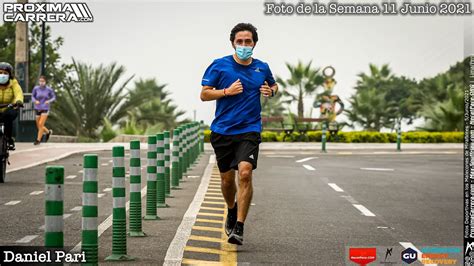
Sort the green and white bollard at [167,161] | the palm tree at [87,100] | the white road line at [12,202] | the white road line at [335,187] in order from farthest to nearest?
the palm tree at [87,100]
the white road line at [335,187]
the green and white bollard at [167,161]
the white road line at [12,202]

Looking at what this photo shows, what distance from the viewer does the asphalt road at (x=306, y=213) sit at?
34.2ft

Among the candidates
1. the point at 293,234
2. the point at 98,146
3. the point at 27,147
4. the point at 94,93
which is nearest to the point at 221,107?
the point at 293,234

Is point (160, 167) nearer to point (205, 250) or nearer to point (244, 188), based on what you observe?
point (244, 188)

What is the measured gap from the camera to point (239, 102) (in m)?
10.5

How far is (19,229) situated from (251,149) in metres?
2.90

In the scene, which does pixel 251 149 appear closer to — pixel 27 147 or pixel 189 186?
pixel 189 186

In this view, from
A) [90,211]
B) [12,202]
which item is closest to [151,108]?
[12,202]

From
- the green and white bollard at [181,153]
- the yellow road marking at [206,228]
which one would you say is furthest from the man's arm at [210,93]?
the green and white bollard at [181,153]

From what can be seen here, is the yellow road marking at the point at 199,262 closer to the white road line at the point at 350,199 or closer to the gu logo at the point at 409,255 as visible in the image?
the gu logo at the point at 409,255

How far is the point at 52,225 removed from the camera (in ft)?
23.5

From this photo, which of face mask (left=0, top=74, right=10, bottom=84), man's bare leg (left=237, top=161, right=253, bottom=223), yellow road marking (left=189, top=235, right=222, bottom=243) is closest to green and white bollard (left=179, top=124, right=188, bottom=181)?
face mask (left=0, top=74, right=10, bottom=84)

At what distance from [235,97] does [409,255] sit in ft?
7.41

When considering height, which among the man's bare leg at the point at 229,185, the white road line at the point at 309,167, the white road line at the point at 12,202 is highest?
the man's bare leg at the point at 229,185

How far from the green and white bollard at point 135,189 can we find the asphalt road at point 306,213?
214mm
